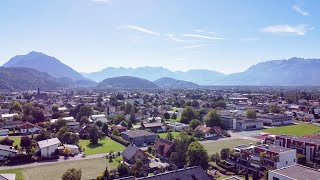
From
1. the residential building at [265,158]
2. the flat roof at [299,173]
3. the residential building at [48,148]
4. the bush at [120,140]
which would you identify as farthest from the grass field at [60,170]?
the flat roof at [299,173]

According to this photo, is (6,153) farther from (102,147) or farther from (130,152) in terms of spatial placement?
(130,152)

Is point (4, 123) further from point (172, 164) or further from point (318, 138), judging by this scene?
point (318, 138)

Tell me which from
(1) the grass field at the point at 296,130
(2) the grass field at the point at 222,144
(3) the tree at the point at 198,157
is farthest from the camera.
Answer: (1) the grass field at the point at 296,130

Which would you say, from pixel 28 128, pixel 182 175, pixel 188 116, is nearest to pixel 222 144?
pixel 188 116

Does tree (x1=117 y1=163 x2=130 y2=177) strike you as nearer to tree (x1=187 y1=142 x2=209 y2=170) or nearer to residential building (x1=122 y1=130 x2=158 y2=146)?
tree (x1=187 y1=142 x2=209 y2=170)

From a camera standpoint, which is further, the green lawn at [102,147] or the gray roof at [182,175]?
the green lawn at [102,147]

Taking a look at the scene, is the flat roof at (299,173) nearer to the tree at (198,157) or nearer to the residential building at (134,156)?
the tree at (198,157)
